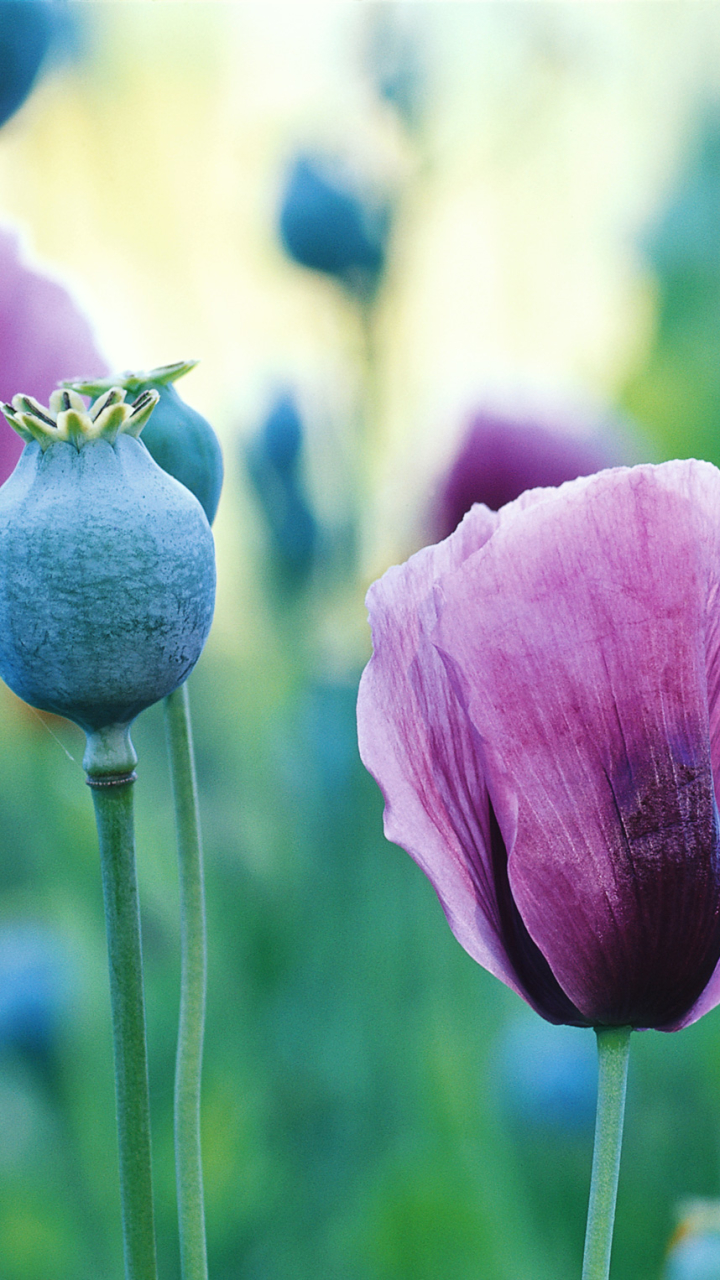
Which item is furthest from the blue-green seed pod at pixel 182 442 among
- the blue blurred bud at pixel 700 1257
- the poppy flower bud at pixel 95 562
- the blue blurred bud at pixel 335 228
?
the blue blurred bud at pixel 335 228

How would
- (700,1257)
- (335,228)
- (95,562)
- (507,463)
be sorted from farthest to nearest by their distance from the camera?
(335,228) → (507,463) → (700,1257) → (95,562)

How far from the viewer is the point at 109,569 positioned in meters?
0.11

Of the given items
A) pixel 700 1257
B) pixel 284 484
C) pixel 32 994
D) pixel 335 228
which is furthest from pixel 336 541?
pixel 700 1257

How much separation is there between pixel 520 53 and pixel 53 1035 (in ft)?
1.56

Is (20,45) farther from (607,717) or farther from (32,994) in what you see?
(32,994)

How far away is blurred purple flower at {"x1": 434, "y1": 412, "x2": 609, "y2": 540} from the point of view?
39 centimetres

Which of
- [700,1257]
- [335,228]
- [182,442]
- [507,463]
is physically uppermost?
[335,228]

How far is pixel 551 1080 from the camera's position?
0.58 meters

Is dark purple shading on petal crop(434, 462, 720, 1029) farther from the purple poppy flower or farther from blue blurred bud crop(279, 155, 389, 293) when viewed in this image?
blue blurred bud crop(279, 155, 389, 293)

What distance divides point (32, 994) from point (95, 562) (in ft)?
1.70

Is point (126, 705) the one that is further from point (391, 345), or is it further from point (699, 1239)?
point (391, 345)

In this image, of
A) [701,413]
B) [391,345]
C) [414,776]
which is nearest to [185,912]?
[414,776]

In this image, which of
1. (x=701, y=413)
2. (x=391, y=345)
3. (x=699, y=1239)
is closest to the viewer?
Answer: (x=699, y=1239)

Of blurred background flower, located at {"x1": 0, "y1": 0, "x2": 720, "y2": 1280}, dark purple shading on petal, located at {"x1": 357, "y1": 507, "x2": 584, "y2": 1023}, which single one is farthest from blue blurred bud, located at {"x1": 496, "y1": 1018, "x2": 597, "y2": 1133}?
dark purple shading on petal, located at {"x1": 357, "y1": 507, "x2": 584, "y2": 1023}
